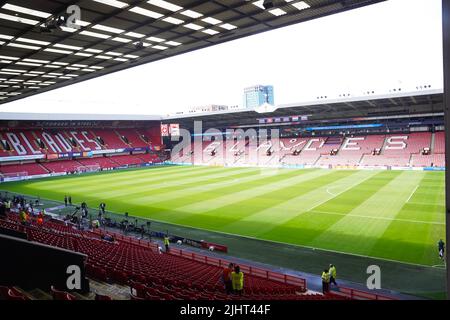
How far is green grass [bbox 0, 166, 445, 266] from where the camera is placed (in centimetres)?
1942

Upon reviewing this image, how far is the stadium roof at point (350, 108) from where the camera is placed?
156 feet

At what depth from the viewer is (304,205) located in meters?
28.0

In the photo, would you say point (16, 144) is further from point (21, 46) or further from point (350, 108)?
point (350, 108)

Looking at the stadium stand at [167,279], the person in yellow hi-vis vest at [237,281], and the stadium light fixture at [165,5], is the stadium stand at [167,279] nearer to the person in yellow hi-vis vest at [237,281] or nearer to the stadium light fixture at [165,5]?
the person in yellow hi-vis vest at [237,281]

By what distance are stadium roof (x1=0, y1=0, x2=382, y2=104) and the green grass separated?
12211 mm

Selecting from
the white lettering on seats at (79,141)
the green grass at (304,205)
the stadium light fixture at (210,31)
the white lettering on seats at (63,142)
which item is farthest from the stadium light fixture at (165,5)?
the white lettering on seats at (79,141)

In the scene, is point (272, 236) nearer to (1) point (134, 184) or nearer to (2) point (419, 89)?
(1) point (134, 184)

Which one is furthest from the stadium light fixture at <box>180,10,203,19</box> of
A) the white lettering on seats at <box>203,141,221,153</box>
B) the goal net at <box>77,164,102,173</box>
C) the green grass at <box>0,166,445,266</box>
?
the white lettering on seats at <box>203,141,221,153</box>

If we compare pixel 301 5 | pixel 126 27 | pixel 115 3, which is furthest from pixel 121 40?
pixel 301 5

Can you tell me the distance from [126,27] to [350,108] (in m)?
51.4

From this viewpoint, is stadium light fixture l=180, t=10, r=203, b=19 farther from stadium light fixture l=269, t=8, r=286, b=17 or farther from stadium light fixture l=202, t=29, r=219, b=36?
stadium light fixture l=269, t=8, r=286, b=17

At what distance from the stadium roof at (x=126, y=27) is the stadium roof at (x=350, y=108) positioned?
4026cm
